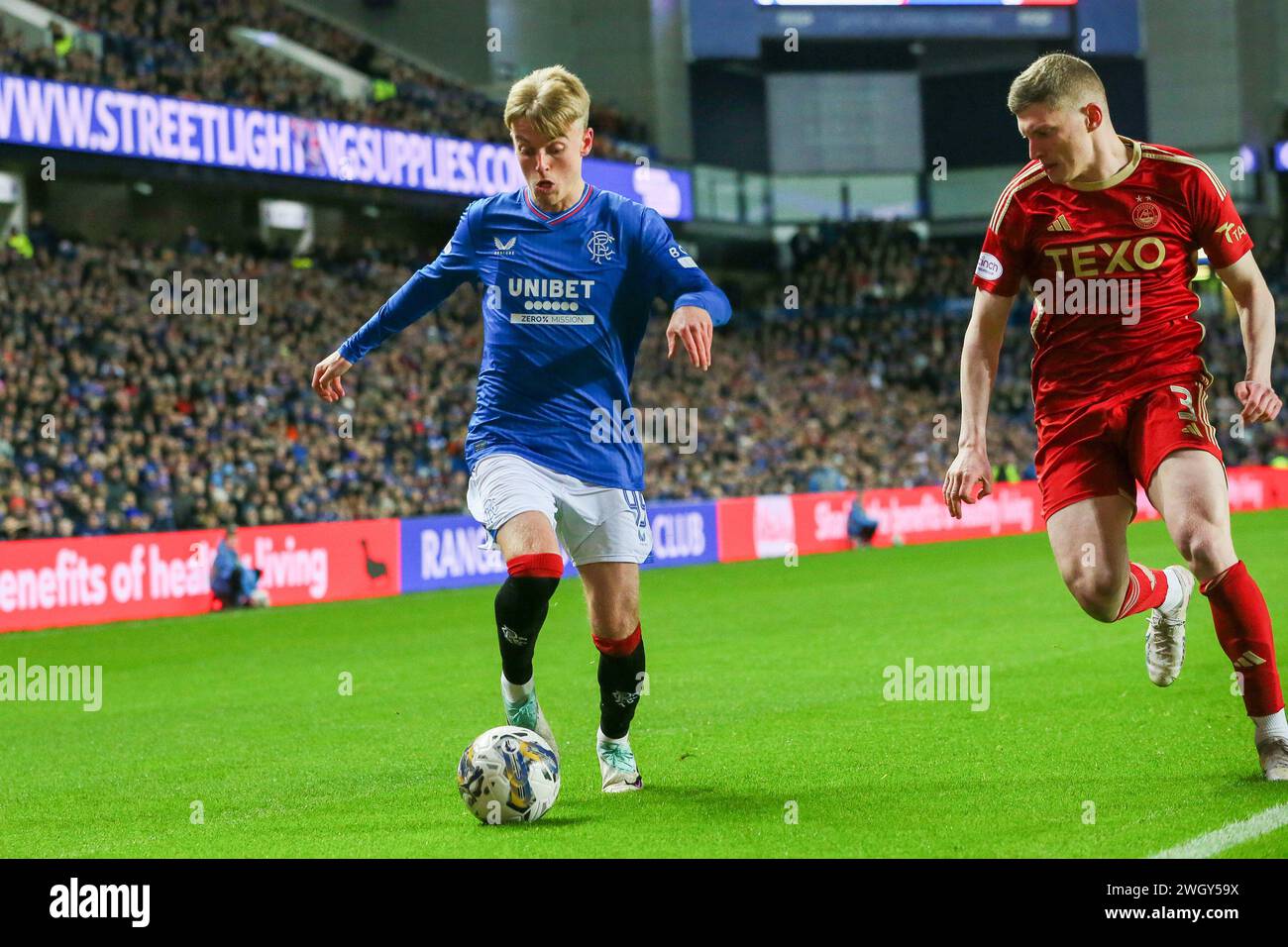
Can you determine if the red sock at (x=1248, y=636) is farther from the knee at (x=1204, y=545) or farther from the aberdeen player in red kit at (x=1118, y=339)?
the knee at (x=1204, y=545)

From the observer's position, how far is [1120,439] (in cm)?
614

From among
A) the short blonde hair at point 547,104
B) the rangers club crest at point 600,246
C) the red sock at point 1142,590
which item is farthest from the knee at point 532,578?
the red sock at point 1142,590

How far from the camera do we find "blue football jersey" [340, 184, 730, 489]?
6438 millimetres

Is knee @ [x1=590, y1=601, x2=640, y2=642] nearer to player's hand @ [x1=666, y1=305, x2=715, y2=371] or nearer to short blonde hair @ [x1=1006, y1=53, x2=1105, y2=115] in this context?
player's hand @ [x1=666, y1=305, x2=715, y2=371]

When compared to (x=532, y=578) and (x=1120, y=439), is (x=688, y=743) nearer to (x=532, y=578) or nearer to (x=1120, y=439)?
(x=532, y=578)

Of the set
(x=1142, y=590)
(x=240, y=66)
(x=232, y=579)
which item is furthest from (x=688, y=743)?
(x=240, y=66)

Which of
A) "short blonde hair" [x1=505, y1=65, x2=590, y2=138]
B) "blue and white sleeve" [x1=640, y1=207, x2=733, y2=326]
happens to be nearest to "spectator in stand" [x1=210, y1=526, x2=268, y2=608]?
"blue and white sleeve" [x1=640, y1=207, x2=733, y2=326]

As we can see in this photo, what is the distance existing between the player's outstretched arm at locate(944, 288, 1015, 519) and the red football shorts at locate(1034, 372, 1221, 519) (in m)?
0.27

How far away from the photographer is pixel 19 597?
17.7 metres

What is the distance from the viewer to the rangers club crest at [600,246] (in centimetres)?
645

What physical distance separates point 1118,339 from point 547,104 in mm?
2338

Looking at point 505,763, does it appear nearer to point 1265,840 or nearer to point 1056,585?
point 1265,840

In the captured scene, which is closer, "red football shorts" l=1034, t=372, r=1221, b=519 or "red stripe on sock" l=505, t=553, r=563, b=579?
"red football shorts" l=1034, t=372, r=1221, b=519
